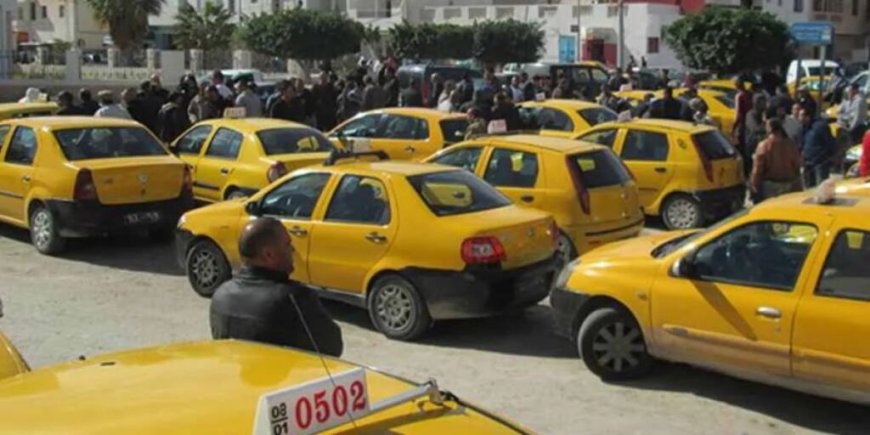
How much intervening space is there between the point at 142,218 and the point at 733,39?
95.6 feet

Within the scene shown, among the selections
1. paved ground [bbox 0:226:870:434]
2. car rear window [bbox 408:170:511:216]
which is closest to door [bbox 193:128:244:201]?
paved ground [bbox 0:226:870:434]

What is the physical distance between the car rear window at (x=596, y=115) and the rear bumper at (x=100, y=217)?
24.9 ft

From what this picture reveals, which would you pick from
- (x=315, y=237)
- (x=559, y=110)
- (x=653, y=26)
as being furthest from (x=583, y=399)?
(x=653, y=26)

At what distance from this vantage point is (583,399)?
7.58 m

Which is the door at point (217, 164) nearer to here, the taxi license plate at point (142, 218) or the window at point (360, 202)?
the taxi license plate at point (142, 218)

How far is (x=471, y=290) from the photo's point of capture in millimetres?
8672

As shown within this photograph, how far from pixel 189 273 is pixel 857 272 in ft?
21.1

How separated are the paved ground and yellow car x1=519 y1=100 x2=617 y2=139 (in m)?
7.43

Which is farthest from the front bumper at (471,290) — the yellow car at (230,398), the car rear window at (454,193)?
the yellow car at (230,398)

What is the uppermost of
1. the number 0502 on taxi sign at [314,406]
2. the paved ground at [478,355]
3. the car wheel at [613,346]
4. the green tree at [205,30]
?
the green tree at [205,30]

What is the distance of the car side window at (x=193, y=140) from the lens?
1446 centimetres

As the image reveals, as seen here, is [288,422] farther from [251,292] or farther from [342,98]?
[342,98]

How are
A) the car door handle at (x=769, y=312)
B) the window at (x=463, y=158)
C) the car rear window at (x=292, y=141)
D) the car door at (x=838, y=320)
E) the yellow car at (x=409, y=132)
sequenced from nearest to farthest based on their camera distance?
the car door at (x=838, y=320) → the car door handle at (x=769, y=312) → the window at (x=463, y=158) → the car rear window at (x=292, y=141) → the yellow car at (x=409, y=132)

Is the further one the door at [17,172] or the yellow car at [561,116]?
the yellow car at [561,116]
